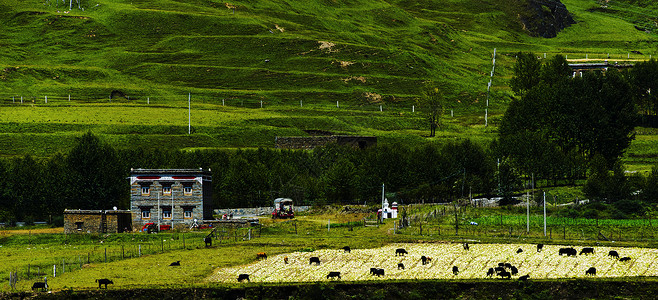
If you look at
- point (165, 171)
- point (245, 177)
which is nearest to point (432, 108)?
point (245, 177)

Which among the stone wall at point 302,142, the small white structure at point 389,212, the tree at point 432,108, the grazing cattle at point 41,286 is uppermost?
the tree at point 432,108

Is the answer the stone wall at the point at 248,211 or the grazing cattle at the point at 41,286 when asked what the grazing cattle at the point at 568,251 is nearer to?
the grazing cattle at the point at 41,286

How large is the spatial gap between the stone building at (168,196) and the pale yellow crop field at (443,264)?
29334mm

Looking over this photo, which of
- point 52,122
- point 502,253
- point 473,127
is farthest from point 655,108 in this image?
point 52,122

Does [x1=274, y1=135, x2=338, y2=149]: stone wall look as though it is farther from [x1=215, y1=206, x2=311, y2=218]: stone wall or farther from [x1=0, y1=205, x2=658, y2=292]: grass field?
[x1=0, y1=205, x2=658, y2=292]: grass field

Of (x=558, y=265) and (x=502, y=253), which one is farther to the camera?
(x=502, y=253)

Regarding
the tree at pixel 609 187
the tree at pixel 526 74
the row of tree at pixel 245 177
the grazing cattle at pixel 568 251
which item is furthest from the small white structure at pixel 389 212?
the tree at pixel 526 74

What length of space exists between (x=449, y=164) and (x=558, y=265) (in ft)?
172

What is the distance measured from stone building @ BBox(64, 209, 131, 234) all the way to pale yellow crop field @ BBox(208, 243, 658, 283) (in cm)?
3066

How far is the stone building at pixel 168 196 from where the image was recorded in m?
97.1

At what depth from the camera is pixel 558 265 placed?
62969mm

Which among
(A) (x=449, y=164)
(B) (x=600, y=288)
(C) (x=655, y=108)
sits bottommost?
(B) (x=600, y=288)

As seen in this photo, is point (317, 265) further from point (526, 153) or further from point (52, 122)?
point (52, 122)

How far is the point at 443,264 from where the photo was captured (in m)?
64.6
